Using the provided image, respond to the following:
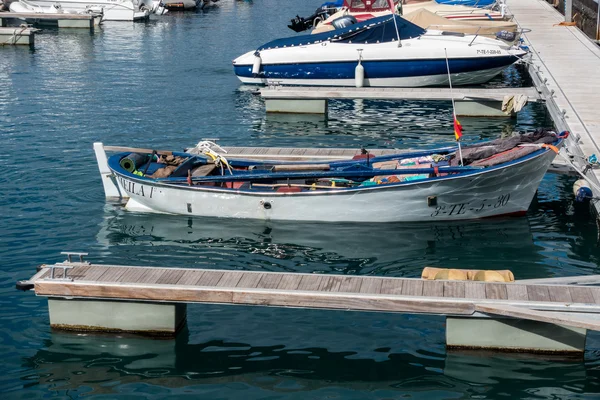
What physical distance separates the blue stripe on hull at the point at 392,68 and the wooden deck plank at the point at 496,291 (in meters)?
19.4

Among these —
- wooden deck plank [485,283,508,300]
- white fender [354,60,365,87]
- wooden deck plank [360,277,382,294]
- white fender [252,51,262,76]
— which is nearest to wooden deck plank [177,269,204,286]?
wooden deck plank [360,277,382,294]

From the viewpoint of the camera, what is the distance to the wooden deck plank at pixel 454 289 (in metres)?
12.1

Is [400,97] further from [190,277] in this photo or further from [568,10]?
[568,10]

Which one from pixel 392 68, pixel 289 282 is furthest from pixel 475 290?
pixel 392 68

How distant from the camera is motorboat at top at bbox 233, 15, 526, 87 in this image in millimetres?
30953

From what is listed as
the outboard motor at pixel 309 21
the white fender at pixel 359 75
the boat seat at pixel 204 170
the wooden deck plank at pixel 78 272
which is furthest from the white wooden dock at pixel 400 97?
the outboard motor at pixel 309 21

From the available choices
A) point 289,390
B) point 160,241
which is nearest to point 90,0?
point 160,241

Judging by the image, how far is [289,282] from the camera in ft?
41.0

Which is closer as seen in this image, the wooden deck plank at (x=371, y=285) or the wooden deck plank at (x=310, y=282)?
the wooden deck plank at (x=371, y=285)

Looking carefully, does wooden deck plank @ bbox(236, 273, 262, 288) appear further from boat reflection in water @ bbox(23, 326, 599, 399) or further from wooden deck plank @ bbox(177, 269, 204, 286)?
boat reflection in water @ bbox(23, 326, 599, 399)

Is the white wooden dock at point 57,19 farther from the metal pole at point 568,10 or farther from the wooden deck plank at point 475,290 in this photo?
the wooden deck plank at point 475,290

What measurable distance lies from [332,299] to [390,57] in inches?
802

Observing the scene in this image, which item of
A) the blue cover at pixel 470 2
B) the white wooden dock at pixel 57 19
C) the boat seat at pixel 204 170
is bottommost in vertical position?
the boat seat at pixel 204 170

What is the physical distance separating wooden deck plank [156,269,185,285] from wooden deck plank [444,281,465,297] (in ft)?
12.8
